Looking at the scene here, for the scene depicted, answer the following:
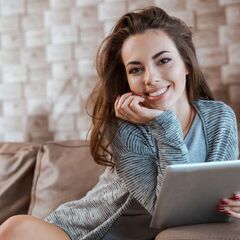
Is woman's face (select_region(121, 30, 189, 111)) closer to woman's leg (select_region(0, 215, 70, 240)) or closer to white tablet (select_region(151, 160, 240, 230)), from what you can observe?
white tablet (select_region(151, 160, 240, 230))

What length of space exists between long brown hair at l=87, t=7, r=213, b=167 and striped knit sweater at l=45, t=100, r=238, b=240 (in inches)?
2.1

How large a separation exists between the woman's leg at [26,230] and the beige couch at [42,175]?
529 millimetres

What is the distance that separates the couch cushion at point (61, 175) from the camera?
1.86m

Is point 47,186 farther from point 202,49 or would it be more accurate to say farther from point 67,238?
point 202,49

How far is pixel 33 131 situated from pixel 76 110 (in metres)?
0.24

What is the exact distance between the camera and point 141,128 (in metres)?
1.41

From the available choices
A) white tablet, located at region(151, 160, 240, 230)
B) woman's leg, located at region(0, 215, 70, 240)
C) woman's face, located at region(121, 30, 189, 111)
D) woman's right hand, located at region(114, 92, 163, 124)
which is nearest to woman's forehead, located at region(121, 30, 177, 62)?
woman's face, located at region(121, 30, 189, 111)

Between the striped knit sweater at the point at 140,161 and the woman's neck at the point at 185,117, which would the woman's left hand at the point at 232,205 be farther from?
the woman's neck at the point at 185,117

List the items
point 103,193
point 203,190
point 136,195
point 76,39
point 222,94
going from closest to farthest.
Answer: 1. point 203,190
2. point 136,195
3. point 103,193
4. point 222,94
5. point 76,39

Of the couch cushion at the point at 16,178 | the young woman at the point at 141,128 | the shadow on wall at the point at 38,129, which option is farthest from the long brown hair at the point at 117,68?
the shadow on wall at the point at 38,129

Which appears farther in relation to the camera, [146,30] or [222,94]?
[222,94]

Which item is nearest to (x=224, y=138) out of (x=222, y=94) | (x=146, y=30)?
(x=146, y=30)

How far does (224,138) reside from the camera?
1406 millimetres

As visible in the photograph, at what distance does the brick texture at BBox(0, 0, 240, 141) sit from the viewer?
6.81 ft
